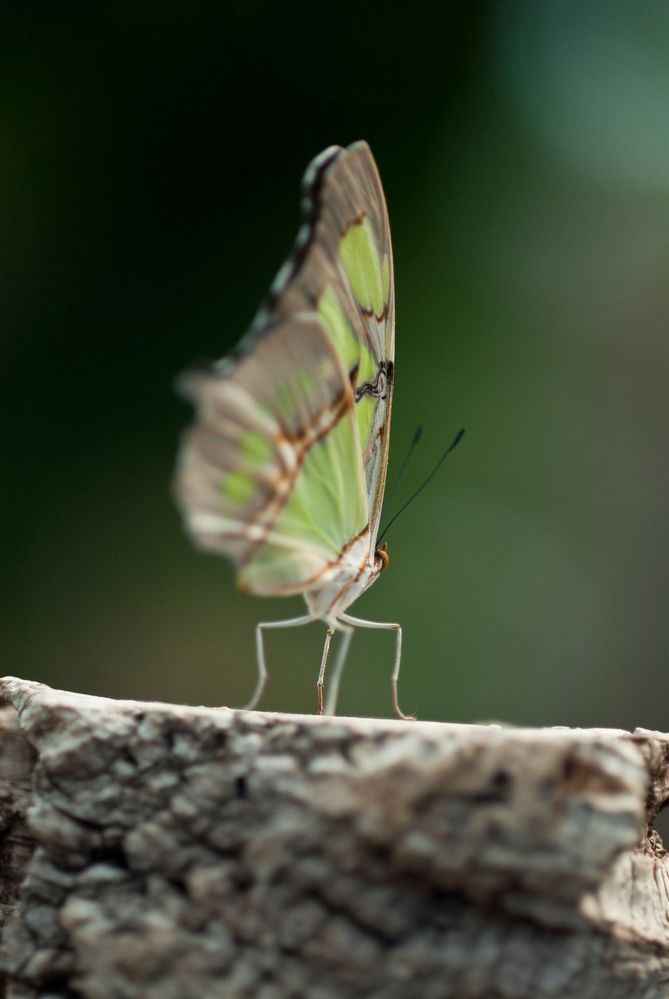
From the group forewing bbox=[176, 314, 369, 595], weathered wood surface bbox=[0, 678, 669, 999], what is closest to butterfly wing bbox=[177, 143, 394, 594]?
forewing bbox=[176, 314, 369, 595]

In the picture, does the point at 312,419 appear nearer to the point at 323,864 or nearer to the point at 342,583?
the point at 342,583

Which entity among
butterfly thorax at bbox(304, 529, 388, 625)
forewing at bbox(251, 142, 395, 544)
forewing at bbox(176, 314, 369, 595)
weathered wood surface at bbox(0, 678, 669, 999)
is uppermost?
forewing at bbox(251, 142, 395, 544)

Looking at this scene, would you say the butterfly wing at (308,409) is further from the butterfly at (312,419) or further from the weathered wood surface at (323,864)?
the weathered wood surface at (323,864)

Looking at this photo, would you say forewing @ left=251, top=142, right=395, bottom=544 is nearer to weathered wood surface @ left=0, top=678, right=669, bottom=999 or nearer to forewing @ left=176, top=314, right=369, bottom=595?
forewing @ left=176, top=314, right=369, bottom=595

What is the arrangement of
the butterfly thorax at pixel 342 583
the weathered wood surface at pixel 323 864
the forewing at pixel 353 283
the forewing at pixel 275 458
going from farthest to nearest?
the butterfly thorax at pixel 342 583 < the forewing at pixel 353 283 < the forewing at pixel 275 458 < the weathered wood surface at pixel 323 864

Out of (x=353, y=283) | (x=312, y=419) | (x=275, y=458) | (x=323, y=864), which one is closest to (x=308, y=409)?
(x=312, y=419)

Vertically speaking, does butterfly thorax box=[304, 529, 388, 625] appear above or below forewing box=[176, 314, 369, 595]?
below

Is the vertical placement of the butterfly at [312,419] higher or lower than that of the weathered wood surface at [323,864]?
higher

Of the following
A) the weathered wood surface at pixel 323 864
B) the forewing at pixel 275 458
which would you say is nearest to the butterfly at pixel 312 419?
the forewing at pixel 275 458

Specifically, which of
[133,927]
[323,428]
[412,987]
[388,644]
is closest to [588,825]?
[412,987]
